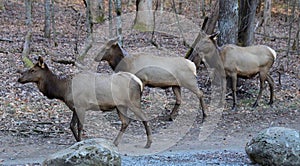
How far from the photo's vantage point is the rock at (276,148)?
7.35 metres

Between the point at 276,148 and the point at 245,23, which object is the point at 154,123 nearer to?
the point at 276,148

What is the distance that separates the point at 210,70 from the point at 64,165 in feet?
25.3

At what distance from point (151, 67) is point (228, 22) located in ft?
11.0


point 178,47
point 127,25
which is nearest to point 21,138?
point 178,47

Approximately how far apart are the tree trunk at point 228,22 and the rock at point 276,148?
5662mm

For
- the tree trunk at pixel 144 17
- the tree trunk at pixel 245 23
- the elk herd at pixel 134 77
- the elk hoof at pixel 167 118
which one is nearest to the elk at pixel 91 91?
the elk herd at pixel 134 77

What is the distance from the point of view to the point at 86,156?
6.63m

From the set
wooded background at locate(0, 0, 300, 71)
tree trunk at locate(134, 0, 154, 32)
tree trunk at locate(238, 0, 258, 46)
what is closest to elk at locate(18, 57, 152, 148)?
wooded background at locate(0, 0, 300, 71)

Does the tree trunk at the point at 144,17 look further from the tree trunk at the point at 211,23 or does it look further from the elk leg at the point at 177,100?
the elk leg at the point at 177,100

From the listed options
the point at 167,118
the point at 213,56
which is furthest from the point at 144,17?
the point at 167,118

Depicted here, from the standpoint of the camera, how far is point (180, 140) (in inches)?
383

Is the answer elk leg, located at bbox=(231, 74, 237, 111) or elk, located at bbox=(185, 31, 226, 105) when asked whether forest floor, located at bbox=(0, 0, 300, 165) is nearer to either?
elk leg, located at bbox=(231, 74, 237, 111)

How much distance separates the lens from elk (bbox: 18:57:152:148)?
8555 mm

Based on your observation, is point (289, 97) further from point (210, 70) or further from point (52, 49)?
point (52, 49)
